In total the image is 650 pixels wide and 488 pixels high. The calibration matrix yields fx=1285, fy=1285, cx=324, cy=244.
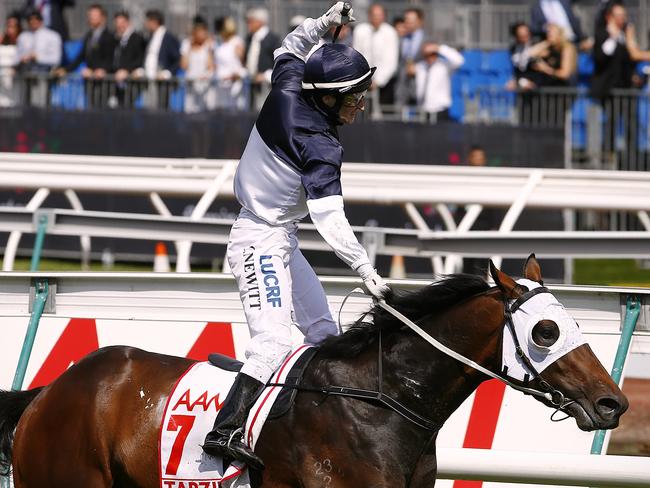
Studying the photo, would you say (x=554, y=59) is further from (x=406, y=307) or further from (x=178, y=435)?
(x=178, y=435)

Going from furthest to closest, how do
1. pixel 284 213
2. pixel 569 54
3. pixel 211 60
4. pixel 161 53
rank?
pixel 161 53 → pixel 211 60 → pixel 569 54 → pixel 284 213

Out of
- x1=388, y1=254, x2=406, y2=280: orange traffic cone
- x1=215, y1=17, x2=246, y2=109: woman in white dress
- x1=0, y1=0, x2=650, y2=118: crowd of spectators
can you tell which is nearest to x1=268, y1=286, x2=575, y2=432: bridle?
x1=388, y1=254, x2=406, y2=280: orange traffic cone

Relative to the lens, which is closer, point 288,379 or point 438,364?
point 438,364

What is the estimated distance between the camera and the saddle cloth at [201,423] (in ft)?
17.0

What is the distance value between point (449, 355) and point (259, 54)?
9868 millimetres

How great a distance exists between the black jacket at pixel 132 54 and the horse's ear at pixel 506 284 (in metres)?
11.0

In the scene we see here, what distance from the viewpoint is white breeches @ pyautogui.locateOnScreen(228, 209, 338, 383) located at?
5.23 meters

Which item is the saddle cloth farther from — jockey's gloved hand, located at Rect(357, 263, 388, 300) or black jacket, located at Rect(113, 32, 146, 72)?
black jacket, located at Rect(113, 32, 146, 72)

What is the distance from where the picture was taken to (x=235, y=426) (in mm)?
5102

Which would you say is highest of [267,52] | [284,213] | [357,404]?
[284,213]

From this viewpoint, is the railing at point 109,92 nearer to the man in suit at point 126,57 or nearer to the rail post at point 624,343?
the man in suit at point 126,57


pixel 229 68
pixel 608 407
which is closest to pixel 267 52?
pixel 229 68

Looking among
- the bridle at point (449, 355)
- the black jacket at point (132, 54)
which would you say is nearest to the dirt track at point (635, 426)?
the bridle at point (449, 355)

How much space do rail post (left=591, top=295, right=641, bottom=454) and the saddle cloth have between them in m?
1.44
